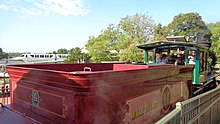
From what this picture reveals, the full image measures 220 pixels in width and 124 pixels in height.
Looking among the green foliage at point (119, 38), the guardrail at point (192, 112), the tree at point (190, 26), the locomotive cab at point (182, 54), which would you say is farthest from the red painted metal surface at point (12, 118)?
the tree at point (190, 26)

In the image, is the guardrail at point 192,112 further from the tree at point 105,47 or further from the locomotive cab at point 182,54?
the tree at point 105,47

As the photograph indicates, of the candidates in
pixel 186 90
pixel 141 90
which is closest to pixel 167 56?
pixel 186 90

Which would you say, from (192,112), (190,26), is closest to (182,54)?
(192,112)

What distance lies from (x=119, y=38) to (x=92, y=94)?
58.6 feet

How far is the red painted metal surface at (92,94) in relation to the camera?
7.70ft

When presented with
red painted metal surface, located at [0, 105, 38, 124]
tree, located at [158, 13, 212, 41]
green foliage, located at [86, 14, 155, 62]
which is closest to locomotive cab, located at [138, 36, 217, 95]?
red painted metal surface, located at [0, 105, 38, 124]

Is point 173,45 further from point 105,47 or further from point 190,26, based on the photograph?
point 190,26

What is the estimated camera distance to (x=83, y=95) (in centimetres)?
233

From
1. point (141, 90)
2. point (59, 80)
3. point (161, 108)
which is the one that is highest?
point (59, 80)

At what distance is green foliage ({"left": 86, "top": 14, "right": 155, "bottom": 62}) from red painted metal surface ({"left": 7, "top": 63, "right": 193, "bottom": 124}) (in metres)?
14.7

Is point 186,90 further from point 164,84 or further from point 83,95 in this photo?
point 83,95

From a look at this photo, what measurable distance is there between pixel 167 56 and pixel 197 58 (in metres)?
1.12

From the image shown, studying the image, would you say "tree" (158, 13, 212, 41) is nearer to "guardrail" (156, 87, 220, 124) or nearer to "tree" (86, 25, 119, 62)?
"tree" (86, 25, 119, 62)

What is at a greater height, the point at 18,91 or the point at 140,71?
the point at 140,71
